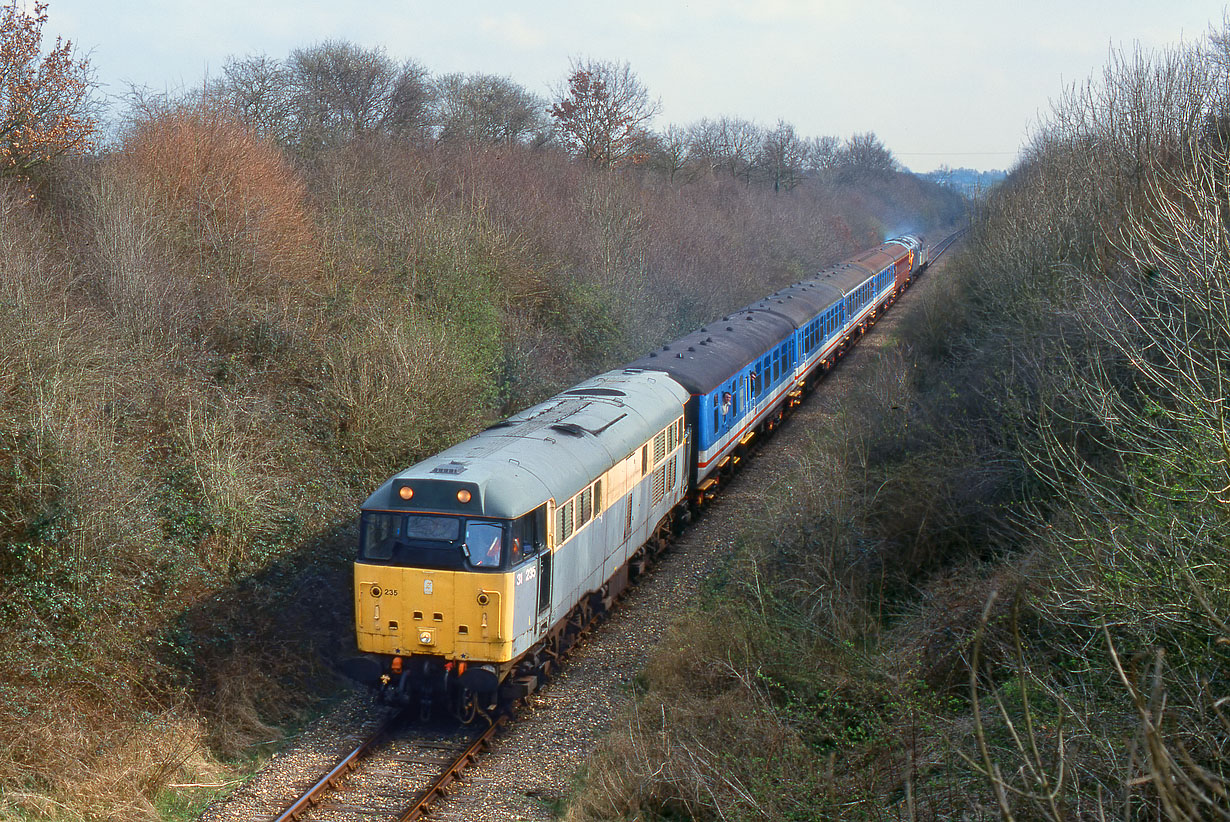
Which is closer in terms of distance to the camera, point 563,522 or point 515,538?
point 515,538

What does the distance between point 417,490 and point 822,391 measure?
2001 cm

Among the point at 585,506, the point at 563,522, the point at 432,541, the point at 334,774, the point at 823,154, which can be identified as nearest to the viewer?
the point at 334,774

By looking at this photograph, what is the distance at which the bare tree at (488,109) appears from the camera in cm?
4222

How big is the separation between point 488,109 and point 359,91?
6899 mm

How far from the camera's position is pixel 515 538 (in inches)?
384

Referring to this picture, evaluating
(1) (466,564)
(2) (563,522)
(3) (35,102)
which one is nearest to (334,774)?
(1) (466,564)

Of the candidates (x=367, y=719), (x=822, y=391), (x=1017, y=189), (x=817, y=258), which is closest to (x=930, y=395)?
(x=822, y=391)

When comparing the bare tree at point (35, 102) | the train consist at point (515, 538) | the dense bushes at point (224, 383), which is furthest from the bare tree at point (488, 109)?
the train consist at point (515, 538)

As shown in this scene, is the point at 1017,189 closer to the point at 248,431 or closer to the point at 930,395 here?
the point at 930,395

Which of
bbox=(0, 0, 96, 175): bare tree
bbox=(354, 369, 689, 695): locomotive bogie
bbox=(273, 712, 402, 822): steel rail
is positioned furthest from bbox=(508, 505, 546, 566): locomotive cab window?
bbox=(0, 0, 96, 175): bare tree

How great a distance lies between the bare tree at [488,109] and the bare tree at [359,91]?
4.31 feet

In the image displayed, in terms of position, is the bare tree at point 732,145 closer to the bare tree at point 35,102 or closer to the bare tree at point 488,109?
the bare tree at point 488,109

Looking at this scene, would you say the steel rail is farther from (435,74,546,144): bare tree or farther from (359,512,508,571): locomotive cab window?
(435,74,546,144): bare tree

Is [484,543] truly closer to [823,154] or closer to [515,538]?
[515,538]
